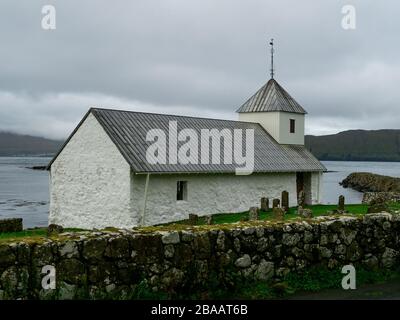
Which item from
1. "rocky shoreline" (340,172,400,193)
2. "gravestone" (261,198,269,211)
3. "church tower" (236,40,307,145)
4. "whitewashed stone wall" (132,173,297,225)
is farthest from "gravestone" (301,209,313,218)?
"rocky shoreline" (340,172,400,193)

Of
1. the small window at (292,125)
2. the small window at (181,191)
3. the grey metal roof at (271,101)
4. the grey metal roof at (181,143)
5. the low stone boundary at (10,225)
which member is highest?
the grey metal roof at (271,101)

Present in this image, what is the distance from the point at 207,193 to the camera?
84.2ft

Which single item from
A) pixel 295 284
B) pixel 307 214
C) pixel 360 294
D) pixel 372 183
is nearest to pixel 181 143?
pixel 307 214

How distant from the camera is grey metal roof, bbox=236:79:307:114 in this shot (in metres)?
33.3

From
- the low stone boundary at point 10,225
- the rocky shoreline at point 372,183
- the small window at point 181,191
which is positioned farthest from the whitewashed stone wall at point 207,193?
the rocky shoreline at point 372,183

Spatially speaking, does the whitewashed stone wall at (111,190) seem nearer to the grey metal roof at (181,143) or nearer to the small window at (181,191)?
the small window at (181,191)

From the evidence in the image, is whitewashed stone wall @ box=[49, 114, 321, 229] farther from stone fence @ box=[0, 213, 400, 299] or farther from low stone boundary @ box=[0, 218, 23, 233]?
stone fence @ box=[0, 213, 400, 299]

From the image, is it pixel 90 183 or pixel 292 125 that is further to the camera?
pixel 292 125

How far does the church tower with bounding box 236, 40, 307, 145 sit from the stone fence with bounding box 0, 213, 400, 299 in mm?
22042

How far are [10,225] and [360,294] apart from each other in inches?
597

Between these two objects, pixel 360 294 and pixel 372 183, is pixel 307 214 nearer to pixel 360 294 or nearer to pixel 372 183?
pixel 360 294

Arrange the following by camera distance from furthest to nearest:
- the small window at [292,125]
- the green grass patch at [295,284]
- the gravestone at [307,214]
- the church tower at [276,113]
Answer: the small window at [292,125]
the church tower at [276,113]
the gravestone at [307,214]
the green grass patch at [295,284]

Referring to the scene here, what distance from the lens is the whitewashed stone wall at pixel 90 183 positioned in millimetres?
22828
